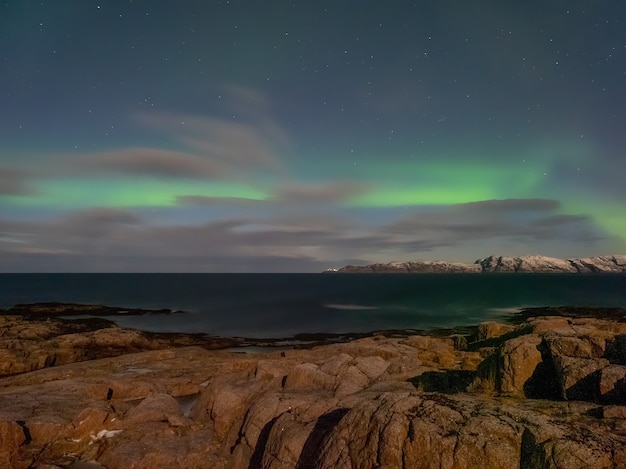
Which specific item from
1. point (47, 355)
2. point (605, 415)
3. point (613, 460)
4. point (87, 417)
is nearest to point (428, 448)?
point (613, 460)

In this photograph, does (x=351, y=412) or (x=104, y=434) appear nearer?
(x=351, y=412)

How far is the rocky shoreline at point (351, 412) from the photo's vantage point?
10172 millimetres

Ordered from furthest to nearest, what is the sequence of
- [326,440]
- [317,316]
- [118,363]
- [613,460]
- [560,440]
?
[317,316]
[118,363]
[326,440]
[560,440]
[613,460]

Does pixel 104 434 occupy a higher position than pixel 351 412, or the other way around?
pixel 351 412

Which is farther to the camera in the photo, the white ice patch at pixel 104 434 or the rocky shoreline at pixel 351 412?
the white ice patch at pixel 104 434

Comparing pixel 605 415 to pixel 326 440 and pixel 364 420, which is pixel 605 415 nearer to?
pixel 364 420

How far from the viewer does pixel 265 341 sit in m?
63.8

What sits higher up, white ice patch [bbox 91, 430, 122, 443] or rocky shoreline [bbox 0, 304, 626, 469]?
rocky shoreline [bbox 0, 304, 626, 469]

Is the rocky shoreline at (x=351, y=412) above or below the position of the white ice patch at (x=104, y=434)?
above

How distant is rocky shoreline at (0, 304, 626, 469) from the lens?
400 inches

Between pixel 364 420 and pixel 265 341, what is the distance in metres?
54.1

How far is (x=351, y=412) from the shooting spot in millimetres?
12695

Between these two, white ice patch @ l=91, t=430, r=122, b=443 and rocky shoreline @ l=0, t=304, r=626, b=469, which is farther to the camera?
white ice patch @ l=91, t=430, r=122, b=443

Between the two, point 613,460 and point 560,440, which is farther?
point 560,440
